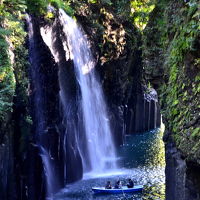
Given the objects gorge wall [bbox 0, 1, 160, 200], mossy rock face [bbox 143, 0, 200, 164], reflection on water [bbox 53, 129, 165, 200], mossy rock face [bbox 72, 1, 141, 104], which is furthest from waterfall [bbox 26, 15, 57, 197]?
mossy rock face [bbox 143, 0, 200, 164]

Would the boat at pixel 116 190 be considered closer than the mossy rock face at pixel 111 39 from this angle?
Yes

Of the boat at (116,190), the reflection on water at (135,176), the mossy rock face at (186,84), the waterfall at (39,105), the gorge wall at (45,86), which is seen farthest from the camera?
the waterfall at (39,105)

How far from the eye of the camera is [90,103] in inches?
1052

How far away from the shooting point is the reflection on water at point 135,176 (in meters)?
17.7

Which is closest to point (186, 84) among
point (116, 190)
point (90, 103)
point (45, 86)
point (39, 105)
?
point (116, 190)

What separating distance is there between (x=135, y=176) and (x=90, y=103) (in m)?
7.26

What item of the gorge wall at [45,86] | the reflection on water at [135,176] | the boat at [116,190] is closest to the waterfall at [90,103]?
the gorge wall at [45,86]

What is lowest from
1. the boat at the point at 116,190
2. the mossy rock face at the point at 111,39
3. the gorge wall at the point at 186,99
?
the boat at the point at 116,190

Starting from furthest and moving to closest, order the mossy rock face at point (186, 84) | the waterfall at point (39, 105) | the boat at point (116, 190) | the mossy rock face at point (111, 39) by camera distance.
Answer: the mossy rock face at point (111, 39) < the waterfall at point (39, 105) < the boat at point (116, 190) < the mossy rock face at point (186, 84)

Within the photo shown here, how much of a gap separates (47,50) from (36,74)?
1.31 metres

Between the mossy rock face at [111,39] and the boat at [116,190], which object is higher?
the mossy rock face at [111,39]

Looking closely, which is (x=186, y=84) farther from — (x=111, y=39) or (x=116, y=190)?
(x=111, y=39)

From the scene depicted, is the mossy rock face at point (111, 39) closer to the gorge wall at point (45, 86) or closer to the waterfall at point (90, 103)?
the gorge wall at point (45, 86)

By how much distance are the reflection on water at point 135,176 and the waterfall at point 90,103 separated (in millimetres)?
1398
